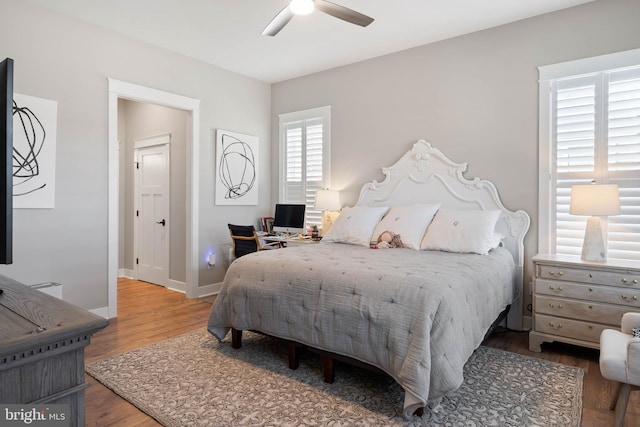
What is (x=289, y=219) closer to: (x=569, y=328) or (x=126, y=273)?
(x=126, y=273)

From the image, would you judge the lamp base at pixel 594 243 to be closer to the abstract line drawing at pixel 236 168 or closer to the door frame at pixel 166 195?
the abstract line drawing at pixel 236 168

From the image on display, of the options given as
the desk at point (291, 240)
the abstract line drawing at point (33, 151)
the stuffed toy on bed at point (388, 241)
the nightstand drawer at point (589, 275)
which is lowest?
the nightstand drawer at point (589, 275)

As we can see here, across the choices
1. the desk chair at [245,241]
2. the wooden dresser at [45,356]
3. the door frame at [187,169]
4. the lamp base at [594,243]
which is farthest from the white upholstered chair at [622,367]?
the door frame at [187,169]

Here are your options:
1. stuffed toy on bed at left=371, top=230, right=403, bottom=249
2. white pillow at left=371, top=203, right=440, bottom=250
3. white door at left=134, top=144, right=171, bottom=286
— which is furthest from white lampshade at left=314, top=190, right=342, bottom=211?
white door at left=134, top=144, right=171, bottom=286

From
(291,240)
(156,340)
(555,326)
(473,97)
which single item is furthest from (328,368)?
(473,97)

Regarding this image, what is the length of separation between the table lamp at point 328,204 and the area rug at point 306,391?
6.60ft

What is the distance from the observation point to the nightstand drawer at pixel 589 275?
2686mm

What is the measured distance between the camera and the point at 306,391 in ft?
7.68

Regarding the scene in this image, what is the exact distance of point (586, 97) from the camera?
329cm

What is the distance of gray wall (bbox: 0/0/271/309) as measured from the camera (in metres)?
3.26

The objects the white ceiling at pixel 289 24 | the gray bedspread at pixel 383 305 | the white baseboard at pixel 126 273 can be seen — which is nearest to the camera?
the gray bedspread at pixel 383 305

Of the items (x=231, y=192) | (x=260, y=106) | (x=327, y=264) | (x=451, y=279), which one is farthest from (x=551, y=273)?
(x=260, y=106)

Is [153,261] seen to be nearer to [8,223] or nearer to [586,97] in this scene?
[8,223]

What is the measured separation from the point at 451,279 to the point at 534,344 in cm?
138
